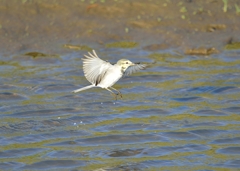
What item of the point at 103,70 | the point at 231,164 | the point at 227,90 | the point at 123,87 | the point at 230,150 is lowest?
the point at 231,164

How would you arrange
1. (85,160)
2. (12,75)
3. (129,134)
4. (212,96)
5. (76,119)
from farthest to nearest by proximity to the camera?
(12,75) → (212,96) → (76,119) → (129,134) → (85,160)

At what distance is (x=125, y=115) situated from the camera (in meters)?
11.9

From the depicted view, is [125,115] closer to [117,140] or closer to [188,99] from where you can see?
[117,140]

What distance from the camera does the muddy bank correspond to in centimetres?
1487

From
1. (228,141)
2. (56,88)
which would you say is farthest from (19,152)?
(56,88)

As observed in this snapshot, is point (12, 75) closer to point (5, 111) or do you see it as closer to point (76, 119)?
point (5, 111)

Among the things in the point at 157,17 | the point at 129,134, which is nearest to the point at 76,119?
the point at 129,134

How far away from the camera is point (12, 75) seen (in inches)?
538

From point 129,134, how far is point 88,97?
2126 millimetres

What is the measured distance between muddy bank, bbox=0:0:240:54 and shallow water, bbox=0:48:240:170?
16.2 inches

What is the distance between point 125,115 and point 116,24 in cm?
385

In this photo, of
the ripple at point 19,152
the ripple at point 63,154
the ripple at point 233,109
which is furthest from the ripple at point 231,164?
the ripple at point 19,152

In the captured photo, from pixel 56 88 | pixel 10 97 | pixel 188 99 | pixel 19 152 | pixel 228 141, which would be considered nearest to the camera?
pixel 19 152

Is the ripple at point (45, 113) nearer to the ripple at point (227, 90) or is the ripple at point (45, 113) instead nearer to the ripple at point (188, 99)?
the ripple at point (188, 99)
